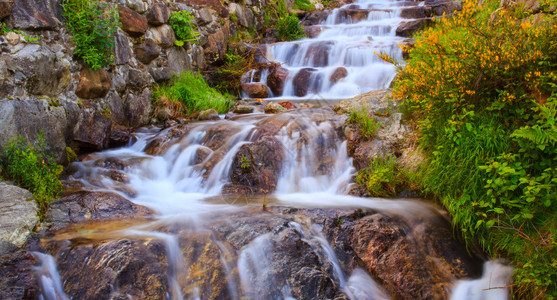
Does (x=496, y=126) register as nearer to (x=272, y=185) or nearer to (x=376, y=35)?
(x=272, y=185)

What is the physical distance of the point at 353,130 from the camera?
209 inches

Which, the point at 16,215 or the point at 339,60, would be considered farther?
the point at 339,60

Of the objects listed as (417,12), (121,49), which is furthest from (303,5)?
(121,49)

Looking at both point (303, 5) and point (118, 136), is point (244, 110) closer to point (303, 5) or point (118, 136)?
point (118, 136)

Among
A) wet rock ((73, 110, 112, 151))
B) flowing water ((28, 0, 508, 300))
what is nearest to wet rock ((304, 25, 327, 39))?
flowing water ((28, 0, 508, 300))

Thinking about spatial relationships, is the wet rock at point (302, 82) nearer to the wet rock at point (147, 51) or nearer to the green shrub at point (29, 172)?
the wet rock at point (147, 51)

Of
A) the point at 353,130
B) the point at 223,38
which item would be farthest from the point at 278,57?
the point at 353,130

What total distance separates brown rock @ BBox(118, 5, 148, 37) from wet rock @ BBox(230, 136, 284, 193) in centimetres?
326

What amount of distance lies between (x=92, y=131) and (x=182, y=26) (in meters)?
3.47

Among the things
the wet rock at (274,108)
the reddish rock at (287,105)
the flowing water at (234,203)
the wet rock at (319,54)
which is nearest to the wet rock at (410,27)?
the wet rock at (319,54)

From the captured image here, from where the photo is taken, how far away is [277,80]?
9.35 metres

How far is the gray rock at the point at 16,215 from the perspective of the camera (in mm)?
2975

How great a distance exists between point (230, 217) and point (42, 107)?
2910 millimetres

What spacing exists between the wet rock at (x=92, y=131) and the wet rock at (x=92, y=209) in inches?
53.7
